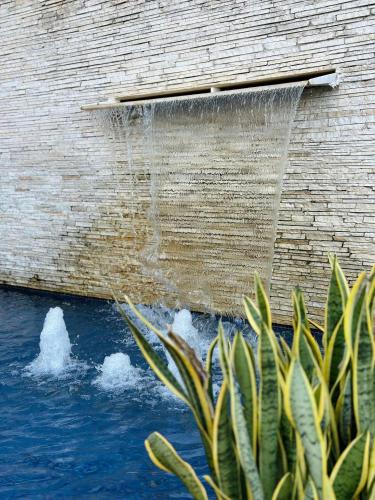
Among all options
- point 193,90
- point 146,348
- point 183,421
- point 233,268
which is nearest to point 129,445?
point 183,421

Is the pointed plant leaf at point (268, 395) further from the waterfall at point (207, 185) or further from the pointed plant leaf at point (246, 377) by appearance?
the waterfall at point (207, 185)

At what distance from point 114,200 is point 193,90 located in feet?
3.98

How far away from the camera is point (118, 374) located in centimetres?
299

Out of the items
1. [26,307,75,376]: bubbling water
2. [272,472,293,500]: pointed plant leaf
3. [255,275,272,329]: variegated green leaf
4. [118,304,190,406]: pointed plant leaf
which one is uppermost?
[255,275,272,329]: variegated green leaf

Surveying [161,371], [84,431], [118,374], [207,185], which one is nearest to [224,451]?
[161,371]

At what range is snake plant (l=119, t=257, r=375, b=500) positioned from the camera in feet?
3.05

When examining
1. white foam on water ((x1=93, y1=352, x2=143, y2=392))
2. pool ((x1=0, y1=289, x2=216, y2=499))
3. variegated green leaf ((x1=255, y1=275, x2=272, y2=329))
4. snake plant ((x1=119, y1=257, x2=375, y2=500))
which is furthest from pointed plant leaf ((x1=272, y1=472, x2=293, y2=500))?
white foam on water ((x1=93, y1=352, x2=143, y2=392))

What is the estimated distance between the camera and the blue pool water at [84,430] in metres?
2.01

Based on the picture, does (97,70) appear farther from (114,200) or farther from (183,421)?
(183,421)

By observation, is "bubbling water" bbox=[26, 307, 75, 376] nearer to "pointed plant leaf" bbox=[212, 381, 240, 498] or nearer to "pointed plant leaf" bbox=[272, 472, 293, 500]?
"pointed plant leaf" bbox=[212, 381, 240, 498]

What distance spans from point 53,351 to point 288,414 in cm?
264

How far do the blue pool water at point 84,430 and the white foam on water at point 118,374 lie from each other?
37mm

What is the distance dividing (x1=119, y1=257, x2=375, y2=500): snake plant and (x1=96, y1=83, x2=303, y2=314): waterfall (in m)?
2.37

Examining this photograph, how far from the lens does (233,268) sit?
380cm
